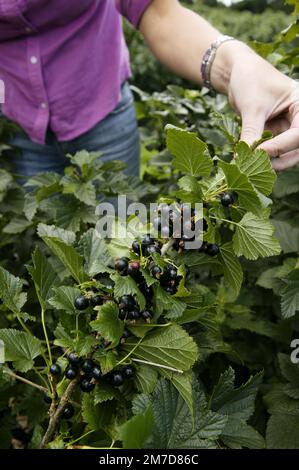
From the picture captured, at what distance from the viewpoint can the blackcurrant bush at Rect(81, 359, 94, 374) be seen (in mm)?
677

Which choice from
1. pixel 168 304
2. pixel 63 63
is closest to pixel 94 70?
pixel 63 63

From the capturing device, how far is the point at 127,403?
734 millimetres

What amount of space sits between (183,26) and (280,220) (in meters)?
0.52

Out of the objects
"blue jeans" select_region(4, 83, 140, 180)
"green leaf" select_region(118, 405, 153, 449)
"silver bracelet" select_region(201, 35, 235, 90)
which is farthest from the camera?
"blue jeans" select_region(4, 83, 140, 180)

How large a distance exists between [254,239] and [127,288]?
188 millimetres

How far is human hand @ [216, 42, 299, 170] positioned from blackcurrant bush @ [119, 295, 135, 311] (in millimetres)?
354

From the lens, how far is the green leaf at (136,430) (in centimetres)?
55

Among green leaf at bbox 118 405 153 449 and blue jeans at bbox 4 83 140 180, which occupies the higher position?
green leaf at bbox 118 405 153 449

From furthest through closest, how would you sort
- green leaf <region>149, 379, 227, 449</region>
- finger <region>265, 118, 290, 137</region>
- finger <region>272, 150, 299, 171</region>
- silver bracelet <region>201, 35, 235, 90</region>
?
silver bracelet <region>201, 35, 235, 90</region>, finger <region>265, 118, 290, 137</region>, finger <region>272, 150, 299, 171</region>, green leaf <region>149, 379, 227, 449</region>

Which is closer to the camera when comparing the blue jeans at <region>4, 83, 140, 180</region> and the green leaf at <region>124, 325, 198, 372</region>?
the green leaf at <region>124, 325, 198, 372</region>

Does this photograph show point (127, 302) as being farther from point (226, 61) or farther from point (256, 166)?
point (226, 61)

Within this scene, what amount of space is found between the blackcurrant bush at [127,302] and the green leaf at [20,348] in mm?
139

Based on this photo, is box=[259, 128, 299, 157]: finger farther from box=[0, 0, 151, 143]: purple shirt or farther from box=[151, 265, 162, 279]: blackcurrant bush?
box=[0, 0, 151, 143]: purple shirt

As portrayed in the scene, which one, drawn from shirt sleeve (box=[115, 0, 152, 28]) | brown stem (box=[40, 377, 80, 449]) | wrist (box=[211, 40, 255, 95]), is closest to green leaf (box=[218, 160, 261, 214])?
brown stem (box=[40, 377, 80, 449])
